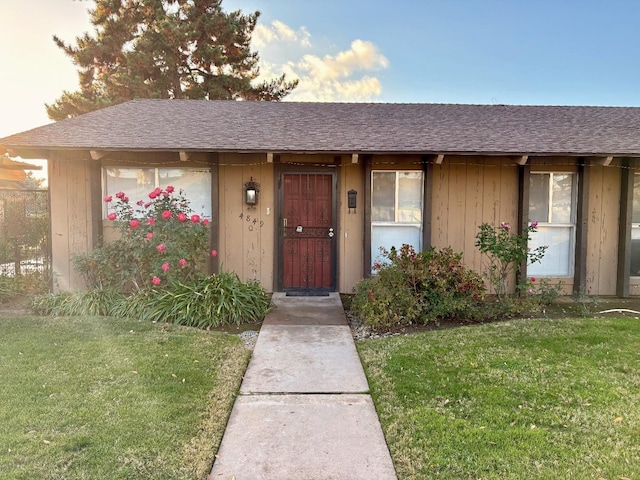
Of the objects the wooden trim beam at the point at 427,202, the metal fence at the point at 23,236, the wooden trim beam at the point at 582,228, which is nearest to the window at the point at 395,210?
the wooden trim beam at the point at 427,202

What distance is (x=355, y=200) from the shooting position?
7172 mm

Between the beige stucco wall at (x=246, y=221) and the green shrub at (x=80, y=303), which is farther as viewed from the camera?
the beige stucco wall at (x=246, y=221)

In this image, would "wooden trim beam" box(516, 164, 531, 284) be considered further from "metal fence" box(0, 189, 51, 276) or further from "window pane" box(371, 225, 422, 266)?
"metal fence" box(0, 189, 51, 276)

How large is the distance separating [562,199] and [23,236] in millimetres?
10686

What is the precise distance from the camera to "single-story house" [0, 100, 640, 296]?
7.04 meters

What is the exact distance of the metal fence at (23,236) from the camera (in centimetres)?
758

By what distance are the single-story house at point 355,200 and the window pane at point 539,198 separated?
18 millimetres

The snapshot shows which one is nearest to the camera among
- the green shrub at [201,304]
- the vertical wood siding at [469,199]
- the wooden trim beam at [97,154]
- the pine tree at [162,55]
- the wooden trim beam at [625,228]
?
the green shrub at [201,304]

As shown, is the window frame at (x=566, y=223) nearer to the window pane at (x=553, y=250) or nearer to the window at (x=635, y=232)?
the window pane at (x=553, y=250)

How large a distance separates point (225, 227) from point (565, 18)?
401 inches

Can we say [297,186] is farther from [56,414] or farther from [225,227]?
[56,414]

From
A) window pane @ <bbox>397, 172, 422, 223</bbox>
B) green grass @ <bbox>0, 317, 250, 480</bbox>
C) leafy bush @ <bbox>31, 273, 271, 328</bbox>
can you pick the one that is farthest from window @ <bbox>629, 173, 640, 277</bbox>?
green grass @ <bbox>0, 317, 250, 480</bbox>

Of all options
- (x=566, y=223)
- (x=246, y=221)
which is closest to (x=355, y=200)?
(x=246, y=221)

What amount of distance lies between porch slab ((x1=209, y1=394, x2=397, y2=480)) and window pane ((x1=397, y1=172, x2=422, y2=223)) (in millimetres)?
4419
